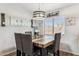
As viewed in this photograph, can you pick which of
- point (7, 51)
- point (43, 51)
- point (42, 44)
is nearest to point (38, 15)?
point (42, 44)

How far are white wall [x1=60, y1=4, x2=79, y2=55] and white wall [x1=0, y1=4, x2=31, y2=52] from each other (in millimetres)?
552

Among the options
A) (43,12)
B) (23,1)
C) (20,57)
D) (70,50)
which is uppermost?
(23,1)

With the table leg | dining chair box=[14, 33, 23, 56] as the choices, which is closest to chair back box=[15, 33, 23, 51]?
dining chair box=[14, 33, 23, 56]

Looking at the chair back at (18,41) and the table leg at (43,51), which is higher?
the chair back at (18,41)

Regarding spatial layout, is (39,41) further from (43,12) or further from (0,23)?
(0,23)

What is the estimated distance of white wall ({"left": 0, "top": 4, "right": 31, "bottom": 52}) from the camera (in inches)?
46.9

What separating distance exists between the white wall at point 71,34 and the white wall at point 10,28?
0.55 m

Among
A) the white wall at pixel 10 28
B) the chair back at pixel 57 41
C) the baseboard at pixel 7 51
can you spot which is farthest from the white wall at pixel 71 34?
the baseboard at pixel 7 51

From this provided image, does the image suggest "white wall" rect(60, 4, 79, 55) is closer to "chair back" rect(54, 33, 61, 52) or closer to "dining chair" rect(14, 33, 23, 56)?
"chair back" rect(54, 33, 61, 52)

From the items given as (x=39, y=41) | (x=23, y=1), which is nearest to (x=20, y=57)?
(x=39, y=41)

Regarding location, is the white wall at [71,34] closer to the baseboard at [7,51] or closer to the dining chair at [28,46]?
the dining chair at [28,46]

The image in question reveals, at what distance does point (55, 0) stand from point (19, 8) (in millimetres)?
539

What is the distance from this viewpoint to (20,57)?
1.26m

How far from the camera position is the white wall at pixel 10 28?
1191mm
